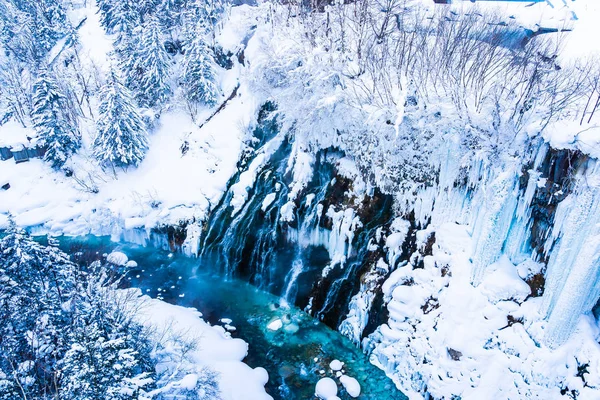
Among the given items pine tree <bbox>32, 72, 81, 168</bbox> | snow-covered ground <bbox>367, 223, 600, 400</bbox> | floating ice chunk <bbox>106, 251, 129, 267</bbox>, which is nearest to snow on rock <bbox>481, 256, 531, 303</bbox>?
snow-covered ground <bbox>367, 223, 600, 400</bbox>

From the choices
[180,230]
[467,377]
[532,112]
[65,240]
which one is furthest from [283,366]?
[65,240]

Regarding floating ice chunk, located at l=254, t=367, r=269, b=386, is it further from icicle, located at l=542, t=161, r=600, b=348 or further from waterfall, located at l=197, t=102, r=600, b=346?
icicle, located at l=542, t=161, r=600, b=348

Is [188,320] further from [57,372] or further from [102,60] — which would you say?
[102,60]

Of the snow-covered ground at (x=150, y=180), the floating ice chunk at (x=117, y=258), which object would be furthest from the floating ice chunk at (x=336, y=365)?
the floating ice chunk at (x=117, y=258)

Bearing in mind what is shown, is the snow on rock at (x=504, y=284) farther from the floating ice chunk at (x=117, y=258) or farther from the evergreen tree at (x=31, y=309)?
the floating ice chunk at (x=117, y=258)

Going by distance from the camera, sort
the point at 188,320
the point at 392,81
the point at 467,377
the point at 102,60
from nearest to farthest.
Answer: the point at 467,377
the point at 188,320
the point at 392,81
the point at 102,60
